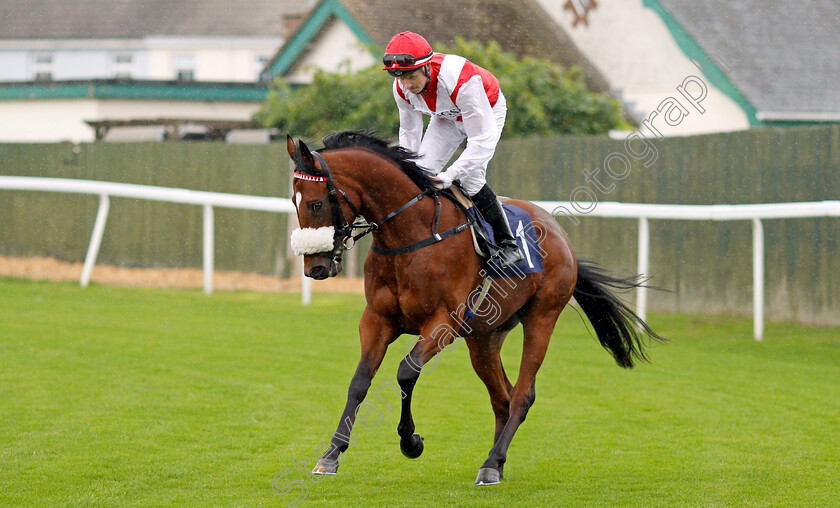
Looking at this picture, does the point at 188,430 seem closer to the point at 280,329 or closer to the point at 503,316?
the point at 503,316

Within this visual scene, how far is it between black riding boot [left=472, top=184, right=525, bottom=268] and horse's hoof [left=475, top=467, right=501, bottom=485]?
95 centimetres

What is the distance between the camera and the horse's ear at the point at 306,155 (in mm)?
4250

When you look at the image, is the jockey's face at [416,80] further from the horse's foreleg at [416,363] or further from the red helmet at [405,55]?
the horse's foreleg at [416,363]

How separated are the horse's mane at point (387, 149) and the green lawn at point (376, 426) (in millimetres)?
1350

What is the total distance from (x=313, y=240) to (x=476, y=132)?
1.03 m

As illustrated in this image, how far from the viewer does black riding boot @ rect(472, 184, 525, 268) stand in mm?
5012

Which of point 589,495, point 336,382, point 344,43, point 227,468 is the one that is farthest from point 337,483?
point 344,43

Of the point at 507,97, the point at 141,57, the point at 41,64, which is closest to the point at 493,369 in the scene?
the point at 507,97

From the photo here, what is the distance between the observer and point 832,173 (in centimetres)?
888

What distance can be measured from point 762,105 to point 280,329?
778 cm

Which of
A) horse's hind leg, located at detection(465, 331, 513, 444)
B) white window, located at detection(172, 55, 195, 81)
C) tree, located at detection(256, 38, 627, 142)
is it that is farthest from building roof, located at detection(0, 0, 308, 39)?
horse's hind leg, located at detection(465, 331, 513, 444)

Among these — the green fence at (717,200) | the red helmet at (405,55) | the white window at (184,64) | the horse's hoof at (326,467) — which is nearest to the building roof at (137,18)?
the white window at (184,64)

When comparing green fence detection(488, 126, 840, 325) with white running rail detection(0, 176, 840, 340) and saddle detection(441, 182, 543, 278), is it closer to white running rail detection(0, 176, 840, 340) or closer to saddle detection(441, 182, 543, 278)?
white running rail detection(0, 176, 840, 340)

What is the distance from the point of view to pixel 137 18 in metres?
35.0
